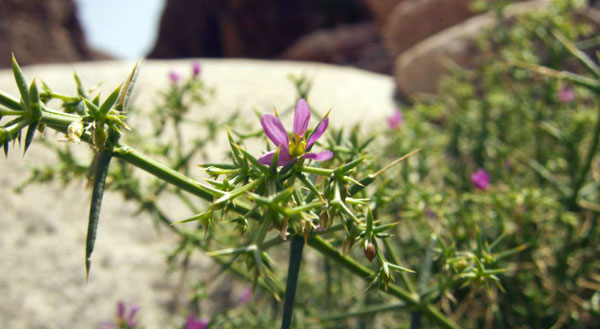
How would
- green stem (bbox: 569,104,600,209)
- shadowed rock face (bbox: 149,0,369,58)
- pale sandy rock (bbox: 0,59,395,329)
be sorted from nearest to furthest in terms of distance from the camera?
green stem (bbox: 569,104,600,209)
pale sandy rock (bbox: 0,59,395,329)
shadowed rock face (bbox: 149,0,369,58)

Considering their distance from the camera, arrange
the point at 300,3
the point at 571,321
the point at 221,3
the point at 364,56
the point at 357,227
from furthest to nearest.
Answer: the point at 221,3
the point at 300,3
the point at 364,56
the point at 571,321
the point at 357,227

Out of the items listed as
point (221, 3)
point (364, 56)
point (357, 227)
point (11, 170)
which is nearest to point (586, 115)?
point (357, 227)

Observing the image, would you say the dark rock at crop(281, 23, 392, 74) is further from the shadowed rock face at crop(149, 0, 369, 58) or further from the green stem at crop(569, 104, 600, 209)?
the green stem at crop(569, 104, 600, 209)

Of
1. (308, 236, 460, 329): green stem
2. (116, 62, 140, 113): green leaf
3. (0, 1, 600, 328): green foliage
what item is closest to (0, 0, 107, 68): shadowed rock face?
(0, 1, 600, 328): green foliage

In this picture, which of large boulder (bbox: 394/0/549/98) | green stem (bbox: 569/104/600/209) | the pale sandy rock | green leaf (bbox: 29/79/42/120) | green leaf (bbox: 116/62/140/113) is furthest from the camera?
large boulder (bbox: 394/0/549/98)

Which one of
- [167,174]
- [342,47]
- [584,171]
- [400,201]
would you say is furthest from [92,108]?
[342,47]

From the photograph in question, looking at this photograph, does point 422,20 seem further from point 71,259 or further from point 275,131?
point 275,131

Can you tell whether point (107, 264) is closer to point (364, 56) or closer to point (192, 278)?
point (192, 278)
